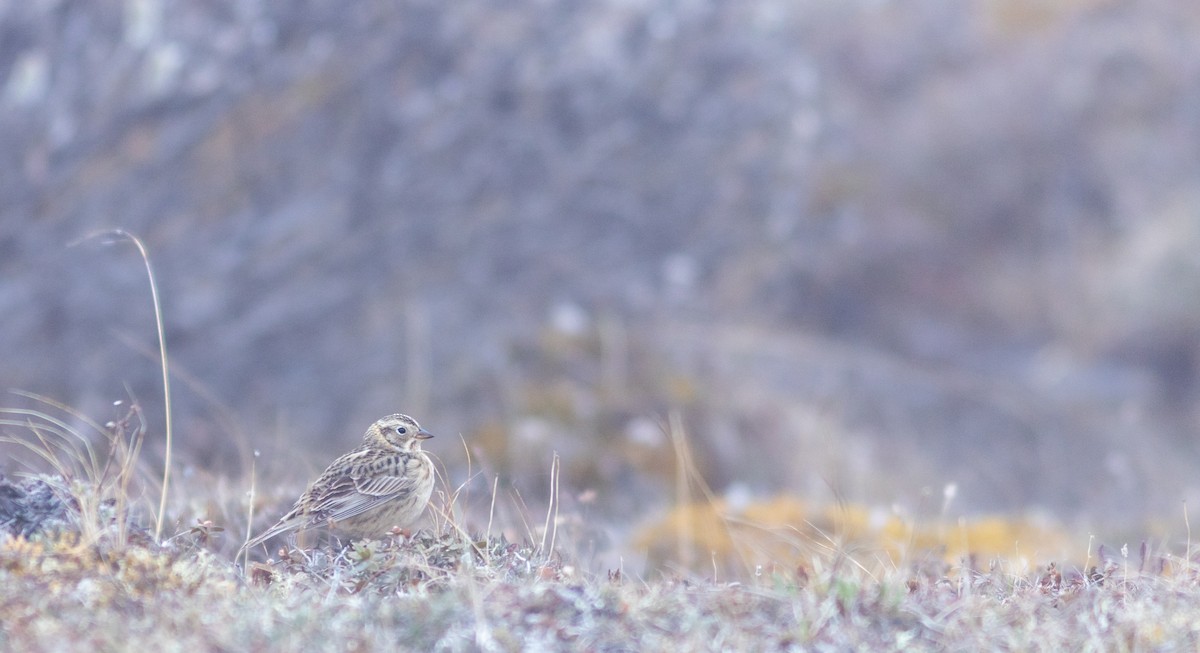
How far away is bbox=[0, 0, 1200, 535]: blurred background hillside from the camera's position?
42.2 ft

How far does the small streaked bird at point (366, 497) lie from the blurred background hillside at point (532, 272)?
160 inches

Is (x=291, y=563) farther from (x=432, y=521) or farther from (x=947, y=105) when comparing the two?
(x=947, y=105)

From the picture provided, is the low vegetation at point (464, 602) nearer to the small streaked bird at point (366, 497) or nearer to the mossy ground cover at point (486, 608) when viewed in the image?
the mossy ground cover at point (486, 608)

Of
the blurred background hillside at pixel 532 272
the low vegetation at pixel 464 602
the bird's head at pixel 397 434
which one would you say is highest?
the blurred background hillside at pixel 532 272

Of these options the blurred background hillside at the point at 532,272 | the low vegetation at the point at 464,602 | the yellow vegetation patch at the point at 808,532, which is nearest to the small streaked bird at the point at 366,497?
the low vegetation at the point at 464,602

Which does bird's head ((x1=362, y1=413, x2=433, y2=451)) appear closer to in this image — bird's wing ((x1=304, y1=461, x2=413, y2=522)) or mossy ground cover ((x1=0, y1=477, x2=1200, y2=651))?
bird's wing ((x1=304, y1=461, x2=413, y2=522))

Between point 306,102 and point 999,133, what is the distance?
36.6ft

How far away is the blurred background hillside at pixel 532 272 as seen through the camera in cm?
1287

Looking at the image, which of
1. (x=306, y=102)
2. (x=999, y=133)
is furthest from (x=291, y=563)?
(x=999, y=133)

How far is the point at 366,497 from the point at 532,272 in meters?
9.84

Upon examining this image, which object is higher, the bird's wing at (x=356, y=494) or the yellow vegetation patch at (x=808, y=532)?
the yellow vegetation patch at (x=808, y=532)

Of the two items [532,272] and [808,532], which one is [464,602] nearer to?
[808,532]

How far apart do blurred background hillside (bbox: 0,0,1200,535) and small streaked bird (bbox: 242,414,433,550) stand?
13.3 feet

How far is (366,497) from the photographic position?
521 centimetres
